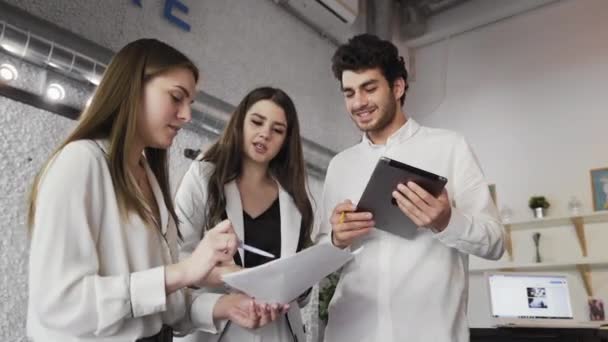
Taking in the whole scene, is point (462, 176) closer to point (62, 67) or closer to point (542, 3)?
point (62, 67)

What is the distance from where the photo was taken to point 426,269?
163 centimetres

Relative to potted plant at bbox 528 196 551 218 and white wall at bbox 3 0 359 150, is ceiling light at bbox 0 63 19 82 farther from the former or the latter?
potted plant at bbox 528 196 551 218

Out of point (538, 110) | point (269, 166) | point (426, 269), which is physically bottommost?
point (426, 269)

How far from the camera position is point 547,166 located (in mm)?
4125

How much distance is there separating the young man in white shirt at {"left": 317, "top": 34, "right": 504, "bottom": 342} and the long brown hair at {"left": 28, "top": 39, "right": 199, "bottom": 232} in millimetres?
661

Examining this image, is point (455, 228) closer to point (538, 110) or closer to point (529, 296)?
point (529, 296)

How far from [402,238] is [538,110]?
3158 mm

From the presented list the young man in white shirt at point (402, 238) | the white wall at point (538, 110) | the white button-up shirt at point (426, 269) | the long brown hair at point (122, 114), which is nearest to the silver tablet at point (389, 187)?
the young man in white shirt at point (402, 238)

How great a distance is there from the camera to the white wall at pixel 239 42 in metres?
2.58

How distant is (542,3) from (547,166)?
1429 millimetres

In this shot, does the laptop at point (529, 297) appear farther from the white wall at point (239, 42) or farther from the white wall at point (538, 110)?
the white wall at point (239, 42)

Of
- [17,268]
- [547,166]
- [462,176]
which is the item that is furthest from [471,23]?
[17,268]

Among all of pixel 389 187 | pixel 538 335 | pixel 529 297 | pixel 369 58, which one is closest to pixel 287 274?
pixel 389 187

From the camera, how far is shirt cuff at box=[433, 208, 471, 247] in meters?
1.49
